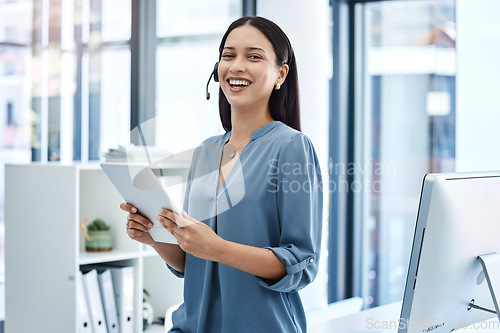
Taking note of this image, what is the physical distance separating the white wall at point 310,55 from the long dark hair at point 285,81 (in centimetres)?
188

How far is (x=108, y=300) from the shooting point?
7.98 feet

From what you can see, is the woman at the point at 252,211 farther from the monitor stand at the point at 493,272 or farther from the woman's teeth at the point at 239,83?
the monitor stand at the point at 493,272

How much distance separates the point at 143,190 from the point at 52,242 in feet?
4.56

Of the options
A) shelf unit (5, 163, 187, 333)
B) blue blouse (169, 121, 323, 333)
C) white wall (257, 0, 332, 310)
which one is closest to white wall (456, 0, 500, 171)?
white wall (257, 0, 332, 310)

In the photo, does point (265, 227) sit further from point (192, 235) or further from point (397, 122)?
point (397, 122)

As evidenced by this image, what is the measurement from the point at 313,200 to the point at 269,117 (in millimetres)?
246

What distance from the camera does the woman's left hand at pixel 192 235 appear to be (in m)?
1.10

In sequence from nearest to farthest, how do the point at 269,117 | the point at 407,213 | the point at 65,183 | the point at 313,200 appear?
the point at 313,200 < the point at 269,117 < the point at 65,183 < the point at 407,213

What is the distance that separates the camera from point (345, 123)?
394 centimetres

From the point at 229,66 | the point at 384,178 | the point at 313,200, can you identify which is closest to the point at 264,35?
the point at 229,66

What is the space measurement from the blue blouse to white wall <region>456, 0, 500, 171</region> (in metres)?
2.47

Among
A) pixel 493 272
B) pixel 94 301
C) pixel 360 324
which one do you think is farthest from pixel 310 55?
pixel 493 272

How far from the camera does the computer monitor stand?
1144mm

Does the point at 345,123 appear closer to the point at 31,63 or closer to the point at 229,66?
the point at 31,63
